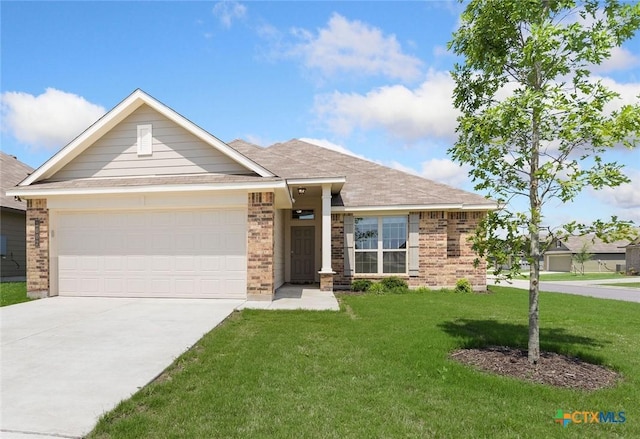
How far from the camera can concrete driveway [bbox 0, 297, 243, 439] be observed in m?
3.78

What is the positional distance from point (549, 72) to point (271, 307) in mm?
7184

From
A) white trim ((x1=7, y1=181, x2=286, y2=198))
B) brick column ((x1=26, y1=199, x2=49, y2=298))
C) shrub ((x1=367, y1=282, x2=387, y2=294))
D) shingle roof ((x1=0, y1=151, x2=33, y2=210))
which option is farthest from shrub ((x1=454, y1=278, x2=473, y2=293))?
shingle roof ((x1=0, y1=151, x2=33, y2=210))

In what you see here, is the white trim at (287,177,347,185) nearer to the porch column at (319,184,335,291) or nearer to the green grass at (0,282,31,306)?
the porch column at (319,184,335,291)

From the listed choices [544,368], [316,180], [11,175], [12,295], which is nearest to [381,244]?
[316,180]

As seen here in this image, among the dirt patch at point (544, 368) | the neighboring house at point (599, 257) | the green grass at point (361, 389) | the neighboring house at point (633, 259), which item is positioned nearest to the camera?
the green grass at point (361, 389)

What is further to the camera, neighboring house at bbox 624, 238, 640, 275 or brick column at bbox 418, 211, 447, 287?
neighboring house at bbox 624, 238, 640, 275

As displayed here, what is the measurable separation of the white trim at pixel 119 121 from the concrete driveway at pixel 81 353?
11.8 feet

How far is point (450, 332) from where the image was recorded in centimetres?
712

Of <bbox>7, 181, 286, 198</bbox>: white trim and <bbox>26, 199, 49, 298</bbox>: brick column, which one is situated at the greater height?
<bbox>7, 181, 286, 198</bbox>: white trim

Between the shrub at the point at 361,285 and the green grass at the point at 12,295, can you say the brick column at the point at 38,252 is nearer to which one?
the green grass at the point at 12,295

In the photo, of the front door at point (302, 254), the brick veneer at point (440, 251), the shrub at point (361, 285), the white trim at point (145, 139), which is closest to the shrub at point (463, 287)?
the brick veneer at point (440, 251)

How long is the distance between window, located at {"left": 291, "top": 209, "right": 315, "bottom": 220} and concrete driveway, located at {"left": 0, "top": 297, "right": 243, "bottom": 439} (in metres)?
5.96

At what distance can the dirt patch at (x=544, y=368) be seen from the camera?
4.77 meters

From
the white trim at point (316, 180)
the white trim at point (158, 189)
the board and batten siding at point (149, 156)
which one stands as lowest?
the white trim at point (158, 189)
